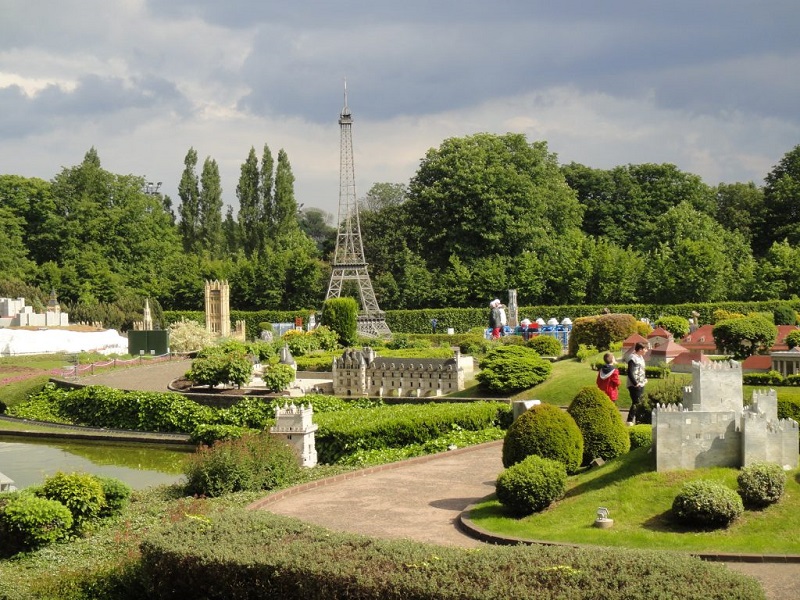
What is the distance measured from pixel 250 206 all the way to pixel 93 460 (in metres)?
58.6

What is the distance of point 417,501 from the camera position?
1831cm

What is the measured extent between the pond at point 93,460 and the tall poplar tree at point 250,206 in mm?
52102

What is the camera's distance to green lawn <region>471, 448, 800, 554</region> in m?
14.0

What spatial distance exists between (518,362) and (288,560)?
2128cm

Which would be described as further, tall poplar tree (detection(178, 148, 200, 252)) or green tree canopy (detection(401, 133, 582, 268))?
tall poplar tree (detection(178, 148, 200, 252))

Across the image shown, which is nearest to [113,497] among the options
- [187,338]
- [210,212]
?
[187,338]

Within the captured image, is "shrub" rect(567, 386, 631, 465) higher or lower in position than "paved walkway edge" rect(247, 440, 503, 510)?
higher

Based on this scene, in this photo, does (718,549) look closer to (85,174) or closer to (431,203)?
(431,203)

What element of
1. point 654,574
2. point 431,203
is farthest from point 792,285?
point 654,574

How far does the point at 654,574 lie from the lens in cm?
1075

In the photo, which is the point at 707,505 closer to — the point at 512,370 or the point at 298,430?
the point at 298,430

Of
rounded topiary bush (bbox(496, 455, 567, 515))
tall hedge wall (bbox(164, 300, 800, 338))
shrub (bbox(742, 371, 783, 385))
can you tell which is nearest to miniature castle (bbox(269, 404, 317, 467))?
rounded topiary bush (bbox(496, 455, 567, 515))

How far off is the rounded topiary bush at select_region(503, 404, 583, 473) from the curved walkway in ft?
4.02

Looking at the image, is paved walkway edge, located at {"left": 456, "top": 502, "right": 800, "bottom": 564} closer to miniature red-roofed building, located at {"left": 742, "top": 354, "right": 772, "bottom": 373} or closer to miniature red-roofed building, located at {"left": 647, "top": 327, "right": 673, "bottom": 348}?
miniature red-roofed building, located at {"left": 742, "top": 354, "right": 772, "bottom": 373}
